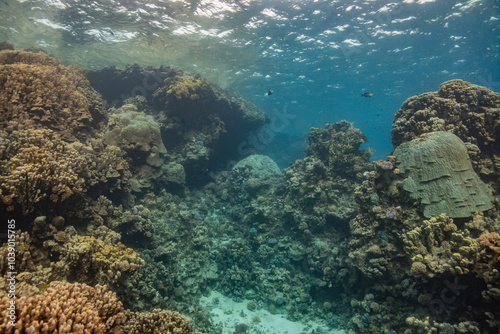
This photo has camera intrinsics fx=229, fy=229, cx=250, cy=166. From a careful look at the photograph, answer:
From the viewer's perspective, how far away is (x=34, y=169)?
17.3 feet

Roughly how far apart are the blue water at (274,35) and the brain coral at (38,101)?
547 cm

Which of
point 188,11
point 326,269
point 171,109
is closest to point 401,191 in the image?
point 326,269

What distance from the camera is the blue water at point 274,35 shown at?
15969 mm

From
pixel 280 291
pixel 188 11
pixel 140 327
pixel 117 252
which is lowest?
pixel 280 291

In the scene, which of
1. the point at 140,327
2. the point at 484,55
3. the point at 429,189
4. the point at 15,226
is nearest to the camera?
the point at 140,327

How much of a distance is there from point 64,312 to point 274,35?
2250cm

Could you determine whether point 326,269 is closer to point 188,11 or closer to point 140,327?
point 140,327

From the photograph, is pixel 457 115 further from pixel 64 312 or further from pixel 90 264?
pixel 90 264

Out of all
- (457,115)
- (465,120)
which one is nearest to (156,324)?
(457,115)

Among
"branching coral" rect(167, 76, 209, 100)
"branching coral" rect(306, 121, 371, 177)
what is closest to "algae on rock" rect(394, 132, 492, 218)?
"branching coral" rect(306, 121, 371, 177)

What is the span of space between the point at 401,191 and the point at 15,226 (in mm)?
10390

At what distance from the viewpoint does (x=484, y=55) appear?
2347 centimetres

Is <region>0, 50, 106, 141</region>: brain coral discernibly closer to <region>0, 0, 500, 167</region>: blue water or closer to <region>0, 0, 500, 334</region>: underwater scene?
<region>0, 0, 500, 334</region>: underwater scene

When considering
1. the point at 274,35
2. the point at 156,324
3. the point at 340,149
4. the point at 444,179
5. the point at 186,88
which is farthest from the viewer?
the point at 274,35
